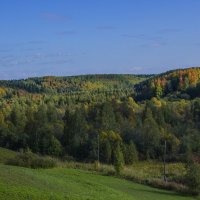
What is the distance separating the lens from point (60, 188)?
32.7 m

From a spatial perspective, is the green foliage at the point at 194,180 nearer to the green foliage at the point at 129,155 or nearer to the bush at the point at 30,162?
the bush at the point at 30,162

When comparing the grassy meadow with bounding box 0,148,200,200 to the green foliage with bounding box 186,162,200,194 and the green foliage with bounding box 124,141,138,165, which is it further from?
the green foliage with bounding box 124,141,138,165

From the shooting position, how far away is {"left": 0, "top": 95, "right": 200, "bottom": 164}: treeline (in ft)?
353

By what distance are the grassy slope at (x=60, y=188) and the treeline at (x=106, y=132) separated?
5239 cm

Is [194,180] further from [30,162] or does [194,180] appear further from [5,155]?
[5,155]

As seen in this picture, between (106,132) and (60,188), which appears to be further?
(106,132)

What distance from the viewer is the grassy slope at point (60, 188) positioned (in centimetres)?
2800

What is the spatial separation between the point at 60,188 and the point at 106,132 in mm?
81465

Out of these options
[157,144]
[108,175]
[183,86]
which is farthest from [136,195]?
[183,86]

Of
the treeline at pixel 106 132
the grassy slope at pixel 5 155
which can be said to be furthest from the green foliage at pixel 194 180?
the treeline at pixel 106 132

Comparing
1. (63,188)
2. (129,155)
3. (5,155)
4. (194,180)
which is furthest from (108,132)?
(63,188)

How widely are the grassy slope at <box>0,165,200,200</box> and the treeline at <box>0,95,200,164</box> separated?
52.4m

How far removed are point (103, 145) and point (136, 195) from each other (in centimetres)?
6112

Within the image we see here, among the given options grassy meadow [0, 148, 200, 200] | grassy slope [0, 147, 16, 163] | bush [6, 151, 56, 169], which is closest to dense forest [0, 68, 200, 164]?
grassy slope [0, 147, 16, 163]
